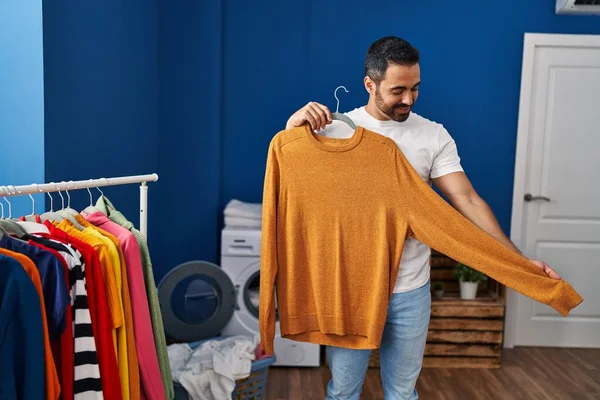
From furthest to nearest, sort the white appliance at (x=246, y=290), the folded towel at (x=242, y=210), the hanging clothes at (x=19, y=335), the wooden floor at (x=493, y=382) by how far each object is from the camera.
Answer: the folded towel at (x=242, y=210), the white appliance at (x=246, y=290), the wooden floor at (x=493, y=382), the hanging clothes at (x=19, y=335)

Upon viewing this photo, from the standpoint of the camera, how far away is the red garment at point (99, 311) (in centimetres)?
148

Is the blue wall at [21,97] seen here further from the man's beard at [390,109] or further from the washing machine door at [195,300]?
the man's beard at [390,109]

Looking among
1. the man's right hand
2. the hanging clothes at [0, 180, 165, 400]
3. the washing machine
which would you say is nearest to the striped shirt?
the hanging clothes at [0, 180, 165, 400]

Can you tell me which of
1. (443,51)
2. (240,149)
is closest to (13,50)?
(240,149)

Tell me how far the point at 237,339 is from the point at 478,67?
237cm

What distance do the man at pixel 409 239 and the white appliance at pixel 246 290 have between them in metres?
1.69

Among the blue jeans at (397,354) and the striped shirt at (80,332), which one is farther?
the blue jeans at (397,354)

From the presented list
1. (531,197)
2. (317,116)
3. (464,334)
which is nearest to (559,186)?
(531,197)

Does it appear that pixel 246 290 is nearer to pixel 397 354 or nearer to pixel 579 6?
pixel 397 354

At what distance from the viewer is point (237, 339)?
2881 millimetres

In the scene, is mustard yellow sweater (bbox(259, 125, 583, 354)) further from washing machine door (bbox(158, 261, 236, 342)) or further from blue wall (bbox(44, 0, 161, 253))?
washing machine door (bbox(158, 261, 236, 342))

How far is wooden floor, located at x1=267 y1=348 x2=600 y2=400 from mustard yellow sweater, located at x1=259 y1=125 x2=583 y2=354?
4.91 feet

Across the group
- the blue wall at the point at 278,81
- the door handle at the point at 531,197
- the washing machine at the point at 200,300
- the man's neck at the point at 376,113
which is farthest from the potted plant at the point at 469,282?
the man's neck at the point at 376,113

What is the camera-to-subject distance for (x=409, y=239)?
6.12 ft
